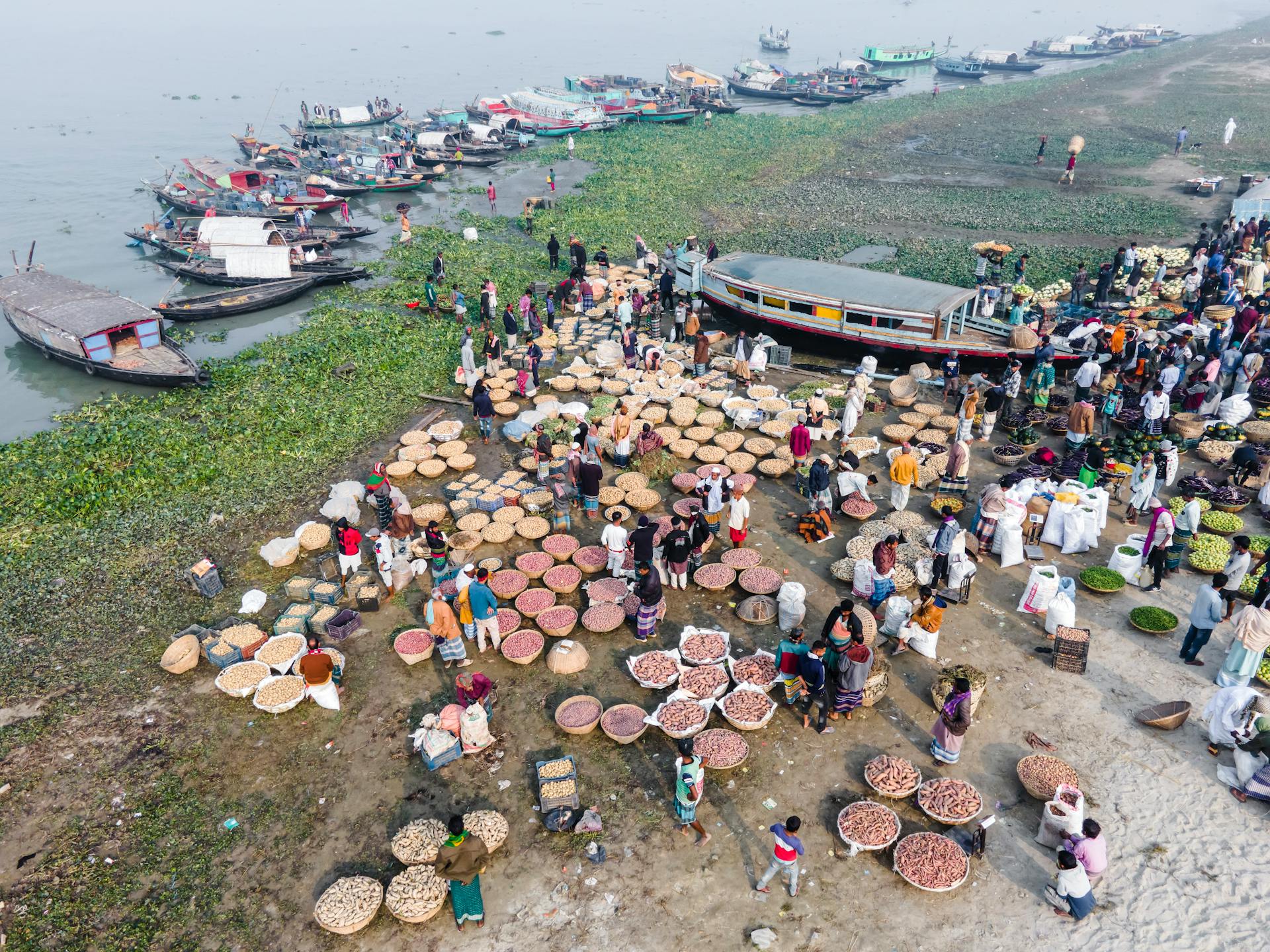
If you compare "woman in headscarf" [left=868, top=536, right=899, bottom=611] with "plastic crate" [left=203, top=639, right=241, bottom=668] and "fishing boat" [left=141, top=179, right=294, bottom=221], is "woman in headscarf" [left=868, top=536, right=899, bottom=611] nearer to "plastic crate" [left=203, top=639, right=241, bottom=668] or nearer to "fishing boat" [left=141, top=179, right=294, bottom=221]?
"plastic crate" [left=203, top=639, right=241, bottom=668]

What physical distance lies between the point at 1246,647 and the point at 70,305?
3123cm

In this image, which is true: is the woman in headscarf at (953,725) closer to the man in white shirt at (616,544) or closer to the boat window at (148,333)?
the man in white shirt at (616,544)

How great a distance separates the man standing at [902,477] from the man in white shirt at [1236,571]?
5.29 meters

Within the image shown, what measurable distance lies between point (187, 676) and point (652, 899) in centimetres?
854

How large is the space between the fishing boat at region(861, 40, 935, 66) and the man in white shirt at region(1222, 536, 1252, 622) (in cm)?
8951

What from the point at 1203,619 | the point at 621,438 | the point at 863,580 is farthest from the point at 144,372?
the point at 1203,619

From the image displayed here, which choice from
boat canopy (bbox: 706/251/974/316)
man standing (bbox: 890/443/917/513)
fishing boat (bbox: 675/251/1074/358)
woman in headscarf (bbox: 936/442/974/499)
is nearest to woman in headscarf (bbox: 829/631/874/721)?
man standing (bbox: 890/443/917/513)

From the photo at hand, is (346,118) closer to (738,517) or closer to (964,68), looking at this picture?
(738,517)

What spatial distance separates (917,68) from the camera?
9012 centimetres

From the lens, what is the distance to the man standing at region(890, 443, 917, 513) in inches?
611

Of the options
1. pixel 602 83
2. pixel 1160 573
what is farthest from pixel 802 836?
pixel 602 83

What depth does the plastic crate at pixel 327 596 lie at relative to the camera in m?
13.8

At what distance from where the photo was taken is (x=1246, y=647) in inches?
432

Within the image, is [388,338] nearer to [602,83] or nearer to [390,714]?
[390,714]
